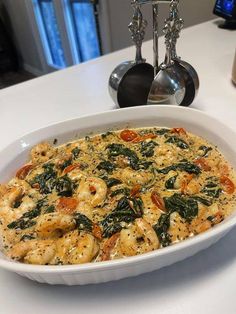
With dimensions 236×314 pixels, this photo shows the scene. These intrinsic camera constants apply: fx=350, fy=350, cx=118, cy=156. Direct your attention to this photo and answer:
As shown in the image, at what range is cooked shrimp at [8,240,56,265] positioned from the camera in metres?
0.65

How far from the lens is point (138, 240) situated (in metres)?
0.67

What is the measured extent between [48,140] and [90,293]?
0.50 m

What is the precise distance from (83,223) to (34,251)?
12cm

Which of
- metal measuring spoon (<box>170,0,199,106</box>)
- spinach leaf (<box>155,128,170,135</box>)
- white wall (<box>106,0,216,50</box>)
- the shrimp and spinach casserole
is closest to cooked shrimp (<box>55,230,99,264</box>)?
the shrimp and spinach casserole

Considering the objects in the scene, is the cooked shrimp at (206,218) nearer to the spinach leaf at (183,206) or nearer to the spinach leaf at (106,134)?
the spinach leaf at (183,206)

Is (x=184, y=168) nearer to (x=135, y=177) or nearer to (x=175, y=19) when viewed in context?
(x=135, y=177)

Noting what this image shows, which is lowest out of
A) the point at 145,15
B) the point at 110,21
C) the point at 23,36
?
the point at 23,36

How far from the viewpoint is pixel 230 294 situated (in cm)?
65

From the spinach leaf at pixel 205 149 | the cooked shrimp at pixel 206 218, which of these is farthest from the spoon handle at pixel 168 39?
the cooked shrimp at pixel 206 218

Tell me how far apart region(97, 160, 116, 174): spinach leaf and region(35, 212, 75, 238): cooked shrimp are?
0.23m

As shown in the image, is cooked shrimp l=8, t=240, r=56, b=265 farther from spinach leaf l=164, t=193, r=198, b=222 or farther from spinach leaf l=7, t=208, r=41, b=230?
spinach leaf l=164, t=193, r=198, b=222

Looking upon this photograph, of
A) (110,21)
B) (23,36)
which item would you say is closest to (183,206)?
(110,21)

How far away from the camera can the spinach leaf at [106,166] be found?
0.92 metres

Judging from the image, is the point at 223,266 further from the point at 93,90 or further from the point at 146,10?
the point at 146,10
